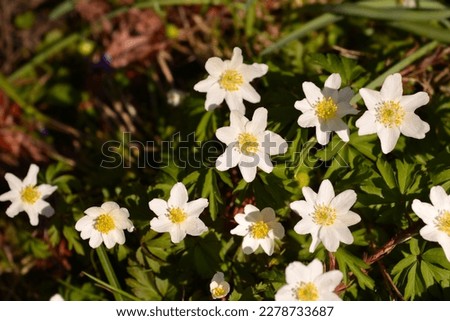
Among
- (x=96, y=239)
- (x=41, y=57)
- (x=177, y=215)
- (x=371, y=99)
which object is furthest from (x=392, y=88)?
(x=41, y=57)

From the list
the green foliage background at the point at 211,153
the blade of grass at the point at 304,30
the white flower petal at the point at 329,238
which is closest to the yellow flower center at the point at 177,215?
the green foliage background at the point at 211,153

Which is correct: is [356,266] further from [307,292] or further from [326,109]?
[326,109]

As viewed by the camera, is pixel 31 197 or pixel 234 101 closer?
pixel 234 101

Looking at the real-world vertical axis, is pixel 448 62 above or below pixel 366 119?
below

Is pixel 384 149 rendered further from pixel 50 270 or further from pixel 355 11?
pixel 50 270

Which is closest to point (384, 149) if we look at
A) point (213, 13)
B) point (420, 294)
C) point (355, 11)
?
point (420, 294)

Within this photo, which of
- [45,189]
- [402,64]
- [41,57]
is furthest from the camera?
[41,57]

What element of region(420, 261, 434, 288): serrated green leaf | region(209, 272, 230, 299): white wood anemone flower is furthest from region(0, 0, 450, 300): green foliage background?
region(209, 272, 230, 299): white wood anemone flower
